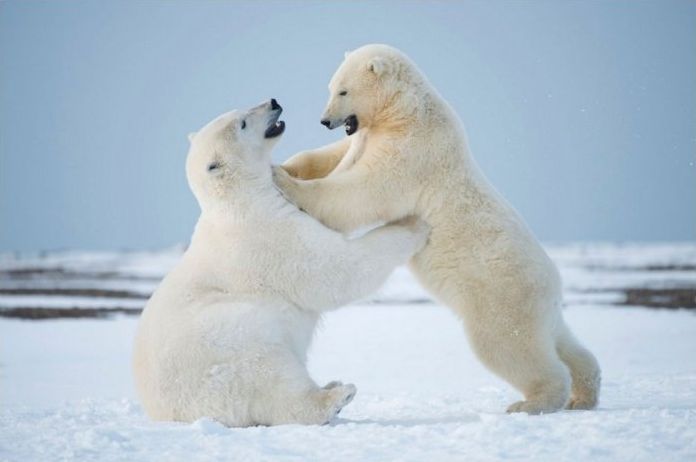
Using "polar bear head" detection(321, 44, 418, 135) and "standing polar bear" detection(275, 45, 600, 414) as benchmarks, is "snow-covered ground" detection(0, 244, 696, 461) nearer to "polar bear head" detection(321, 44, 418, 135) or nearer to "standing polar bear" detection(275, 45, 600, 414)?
"standing polar bear" detection(275, 45, 600, 414)

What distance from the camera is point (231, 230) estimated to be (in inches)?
209

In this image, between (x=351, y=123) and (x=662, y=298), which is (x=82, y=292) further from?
(x=351, y=123)

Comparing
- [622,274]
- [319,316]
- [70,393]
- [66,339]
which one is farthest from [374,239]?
[622,274]

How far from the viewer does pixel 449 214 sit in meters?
5.63

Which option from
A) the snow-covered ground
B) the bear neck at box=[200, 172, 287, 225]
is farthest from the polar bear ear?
the snow-covered ground

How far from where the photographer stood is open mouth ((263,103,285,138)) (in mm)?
5707

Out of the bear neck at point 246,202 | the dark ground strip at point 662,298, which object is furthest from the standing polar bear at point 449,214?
the dark ground strip at point 662,298

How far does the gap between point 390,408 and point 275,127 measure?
223 cm

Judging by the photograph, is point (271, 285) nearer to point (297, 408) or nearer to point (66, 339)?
point (297, 408)

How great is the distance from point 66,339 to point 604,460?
568 inches

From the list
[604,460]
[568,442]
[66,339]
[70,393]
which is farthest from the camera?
[66,339]

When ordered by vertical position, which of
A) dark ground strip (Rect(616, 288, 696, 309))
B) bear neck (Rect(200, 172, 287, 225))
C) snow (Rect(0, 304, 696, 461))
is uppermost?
bear neck (Rect(200, 172, 287, 225))

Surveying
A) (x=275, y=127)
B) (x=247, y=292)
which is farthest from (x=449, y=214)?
(x=247, y=292)

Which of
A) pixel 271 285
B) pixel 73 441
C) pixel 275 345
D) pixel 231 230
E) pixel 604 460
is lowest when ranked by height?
pixel 604 460
